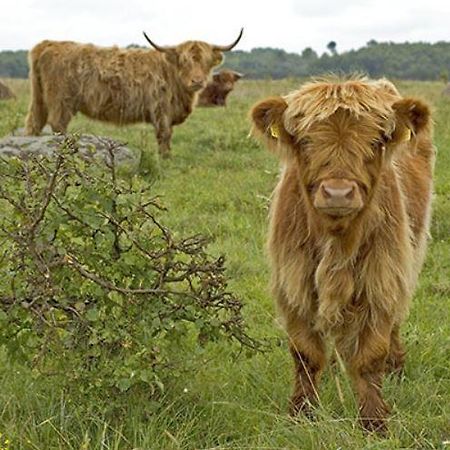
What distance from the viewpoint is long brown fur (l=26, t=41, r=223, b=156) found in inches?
459

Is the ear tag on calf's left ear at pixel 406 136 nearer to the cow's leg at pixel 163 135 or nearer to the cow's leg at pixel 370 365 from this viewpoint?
the cow's leg at pixel 370 365

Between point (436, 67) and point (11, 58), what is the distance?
2927 cm

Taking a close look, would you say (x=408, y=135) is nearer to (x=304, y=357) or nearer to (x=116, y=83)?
(x=304, y=357)

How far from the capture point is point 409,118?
3.49m

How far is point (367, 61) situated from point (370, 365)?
196 ft

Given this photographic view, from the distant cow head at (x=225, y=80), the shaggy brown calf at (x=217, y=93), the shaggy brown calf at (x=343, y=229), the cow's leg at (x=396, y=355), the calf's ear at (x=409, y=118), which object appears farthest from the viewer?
the distant cow head at (x=225, y=80)

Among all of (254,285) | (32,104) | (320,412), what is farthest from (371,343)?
(32,104)

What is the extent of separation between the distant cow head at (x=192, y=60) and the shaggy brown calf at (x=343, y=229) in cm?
825

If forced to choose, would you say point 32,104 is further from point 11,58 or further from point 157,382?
point 11,58

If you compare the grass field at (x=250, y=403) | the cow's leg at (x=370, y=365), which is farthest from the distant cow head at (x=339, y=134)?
the grass field at (x=250, y=403)

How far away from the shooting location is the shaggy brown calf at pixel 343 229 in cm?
330

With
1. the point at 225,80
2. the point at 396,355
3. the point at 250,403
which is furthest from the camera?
the point at 225,80

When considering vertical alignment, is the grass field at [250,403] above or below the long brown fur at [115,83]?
below

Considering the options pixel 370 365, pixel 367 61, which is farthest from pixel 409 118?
pixel 367 61
